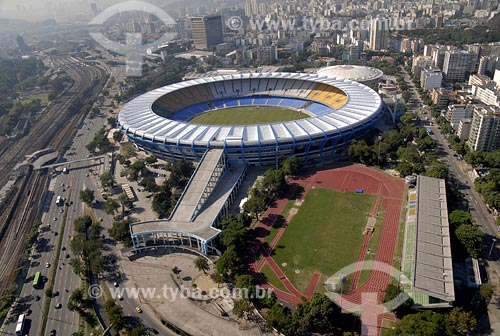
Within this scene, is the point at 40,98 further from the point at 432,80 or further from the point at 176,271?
the point at 432,80

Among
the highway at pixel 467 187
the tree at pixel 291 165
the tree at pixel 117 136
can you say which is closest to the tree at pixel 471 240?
the highway at pixel 467 187

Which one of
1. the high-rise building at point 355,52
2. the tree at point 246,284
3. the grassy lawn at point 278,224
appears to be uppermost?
the high-rise building at point 355,52

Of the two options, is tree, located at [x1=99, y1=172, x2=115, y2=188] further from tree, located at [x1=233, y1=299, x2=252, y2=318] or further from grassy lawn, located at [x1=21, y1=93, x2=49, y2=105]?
grassy lawn, located at [x1=21, y1=93, x2=49, y2=105]

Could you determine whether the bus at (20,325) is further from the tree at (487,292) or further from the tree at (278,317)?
the tree at (487,292)

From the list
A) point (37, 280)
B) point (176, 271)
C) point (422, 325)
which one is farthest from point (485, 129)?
point (37, 280)

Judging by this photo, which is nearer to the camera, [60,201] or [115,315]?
[115,315]

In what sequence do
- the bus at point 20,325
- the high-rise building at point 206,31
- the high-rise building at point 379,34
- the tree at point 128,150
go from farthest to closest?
the high-rise building at point 206,31 → the high-rise building at point 379,34 → the tree at point 128,150 → the bus at point 20,325

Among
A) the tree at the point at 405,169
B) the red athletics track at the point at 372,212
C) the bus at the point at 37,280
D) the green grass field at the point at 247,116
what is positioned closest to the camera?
the red athletics track at the point at 372,212
